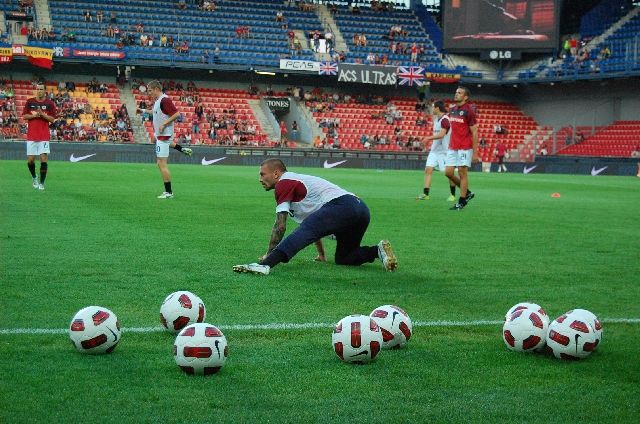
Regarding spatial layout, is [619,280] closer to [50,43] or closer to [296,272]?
[296,272]

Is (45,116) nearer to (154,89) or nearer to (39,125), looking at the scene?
(39,125)

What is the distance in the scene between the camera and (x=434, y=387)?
436 cm

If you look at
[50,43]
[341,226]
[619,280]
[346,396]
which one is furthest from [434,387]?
[50,43]

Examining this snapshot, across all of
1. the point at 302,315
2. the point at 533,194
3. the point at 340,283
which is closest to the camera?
the point at 302,315

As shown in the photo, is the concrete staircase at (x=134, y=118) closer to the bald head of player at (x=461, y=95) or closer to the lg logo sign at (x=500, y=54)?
the lg logo sign at (x=500, y=54)

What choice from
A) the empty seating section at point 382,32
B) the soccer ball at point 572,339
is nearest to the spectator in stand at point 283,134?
the empty seating section at point 382,32

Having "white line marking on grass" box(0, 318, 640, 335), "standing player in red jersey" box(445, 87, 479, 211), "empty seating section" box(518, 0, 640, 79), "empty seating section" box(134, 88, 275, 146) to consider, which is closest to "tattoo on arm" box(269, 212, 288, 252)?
"white line marking on grass" box(0, 318, 640, 335)

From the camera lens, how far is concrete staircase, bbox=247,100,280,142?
49.7m

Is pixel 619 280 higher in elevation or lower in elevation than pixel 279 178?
lower

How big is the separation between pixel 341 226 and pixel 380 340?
125 inches

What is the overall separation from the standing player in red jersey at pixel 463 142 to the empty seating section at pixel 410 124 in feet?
108

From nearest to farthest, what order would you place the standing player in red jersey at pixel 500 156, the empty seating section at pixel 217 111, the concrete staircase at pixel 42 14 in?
the empty seating section at pixel 217 111 → the standing player in red jersey at pixel 500 156 → the concrete staircase at pixel 42 14

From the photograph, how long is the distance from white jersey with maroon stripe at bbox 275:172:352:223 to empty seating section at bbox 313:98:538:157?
42768mm

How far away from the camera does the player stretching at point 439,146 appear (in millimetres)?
18578
